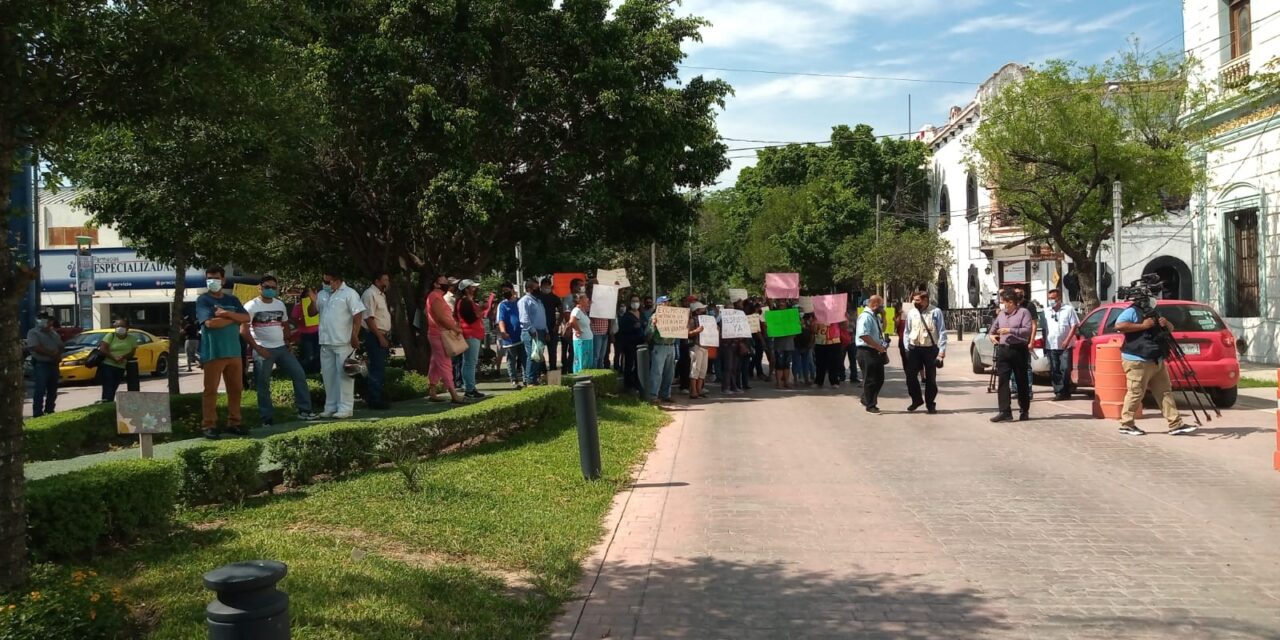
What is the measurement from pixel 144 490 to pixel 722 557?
3640 mm

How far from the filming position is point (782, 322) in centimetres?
1828

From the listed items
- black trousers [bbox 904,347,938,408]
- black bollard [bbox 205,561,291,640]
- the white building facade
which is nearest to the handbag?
black trousers [bbox 904,347,938,408]

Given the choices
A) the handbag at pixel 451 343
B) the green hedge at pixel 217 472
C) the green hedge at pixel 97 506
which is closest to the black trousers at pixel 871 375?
the handbag at pixel 451 343

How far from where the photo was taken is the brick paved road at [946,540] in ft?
16.6

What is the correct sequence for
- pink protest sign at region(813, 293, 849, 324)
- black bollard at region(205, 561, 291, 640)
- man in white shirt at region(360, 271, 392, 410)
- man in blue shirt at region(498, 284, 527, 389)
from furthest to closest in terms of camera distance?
pink protest sign at region(813, 293, 849, 324) < man in blue shirt at region(498, 284, 527, 389) < man in white shirt at region(360, 271, 392, 410) < black bollard at region(205, 561, 291, 640)

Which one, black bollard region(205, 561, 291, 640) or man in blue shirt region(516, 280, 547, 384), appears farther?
man in blue shirt region(516, 280, 547, 384)

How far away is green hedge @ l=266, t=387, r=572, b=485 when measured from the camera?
7.86 m

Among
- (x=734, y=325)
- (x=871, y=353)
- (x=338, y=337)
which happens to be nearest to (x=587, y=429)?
(x=338, y=337)

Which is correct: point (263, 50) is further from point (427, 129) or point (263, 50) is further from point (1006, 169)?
point (1006, 169)

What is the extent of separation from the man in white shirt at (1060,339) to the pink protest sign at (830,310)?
375 cm

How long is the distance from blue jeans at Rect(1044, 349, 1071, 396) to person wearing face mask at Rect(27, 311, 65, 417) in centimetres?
1526

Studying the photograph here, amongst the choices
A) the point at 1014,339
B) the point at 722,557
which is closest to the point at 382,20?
the point at 1014,339

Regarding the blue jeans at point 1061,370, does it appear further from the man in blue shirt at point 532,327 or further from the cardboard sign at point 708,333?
the man in blue shirt at point 532,327

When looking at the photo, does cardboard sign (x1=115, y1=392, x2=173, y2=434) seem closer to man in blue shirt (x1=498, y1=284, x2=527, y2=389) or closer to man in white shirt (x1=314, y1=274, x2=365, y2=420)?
man in white shirt (x1=314, y1=274, x2=365, y2=420)
